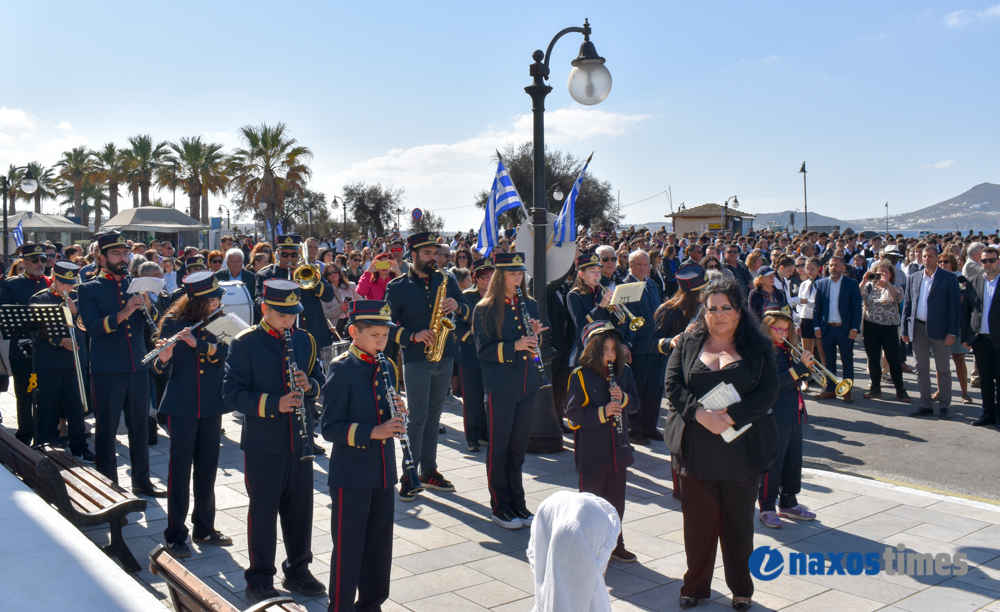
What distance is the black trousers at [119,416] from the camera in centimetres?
641

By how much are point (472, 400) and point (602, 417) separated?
3411 millimetres

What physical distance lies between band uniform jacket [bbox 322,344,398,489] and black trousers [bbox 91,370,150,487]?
3076 millimetres

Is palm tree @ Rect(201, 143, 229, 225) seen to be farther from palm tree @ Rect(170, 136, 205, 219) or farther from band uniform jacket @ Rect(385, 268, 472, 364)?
band uniform jacket @ Rect(385, 268, 472, 364)

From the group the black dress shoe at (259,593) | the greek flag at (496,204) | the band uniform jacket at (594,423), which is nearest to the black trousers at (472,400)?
the greek flag at (496,204)

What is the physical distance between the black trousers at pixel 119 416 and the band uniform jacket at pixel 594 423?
373 cm

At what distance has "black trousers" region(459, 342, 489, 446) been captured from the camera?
27.9 ft

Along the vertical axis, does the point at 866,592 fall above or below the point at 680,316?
below

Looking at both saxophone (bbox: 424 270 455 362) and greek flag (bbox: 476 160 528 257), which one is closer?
saxophone (bbox: 424 270 455 362)

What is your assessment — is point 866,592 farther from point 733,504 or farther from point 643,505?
point 643,505

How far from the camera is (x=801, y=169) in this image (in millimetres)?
45594

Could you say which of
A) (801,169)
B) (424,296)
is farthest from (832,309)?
(801,169)

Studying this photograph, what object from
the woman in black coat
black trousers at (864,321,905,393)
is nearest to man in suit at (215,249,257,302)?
the woman in black coat

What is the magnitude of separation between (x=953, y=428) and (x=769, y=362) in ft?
20.9

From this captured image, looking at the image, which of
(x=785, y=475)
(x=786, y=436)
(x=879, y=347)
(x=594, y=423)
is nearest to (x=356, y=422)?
(x=594, y=423)
